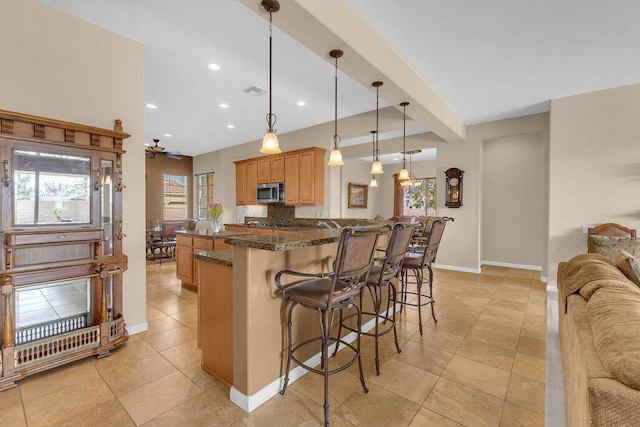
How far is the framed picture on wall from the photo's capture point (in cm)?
859

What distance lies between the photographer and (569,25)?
2.51m

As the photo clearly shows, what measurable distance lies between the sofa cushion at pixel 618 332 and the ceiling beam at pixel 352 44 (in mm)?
2203

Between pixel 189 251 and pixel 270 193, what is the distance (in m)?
2.45

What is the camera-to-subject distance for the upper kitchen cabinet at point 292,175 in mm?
5465

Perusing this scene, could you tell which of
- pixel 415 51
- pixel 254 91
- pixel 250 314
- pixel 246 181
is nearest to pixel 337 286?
pixel 250 314

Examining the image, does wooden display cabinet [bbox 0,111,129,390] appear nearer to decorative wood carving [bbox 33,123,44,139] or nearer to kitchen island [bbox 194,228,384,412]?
decorative wood carving [bbox 33,123,44,139]

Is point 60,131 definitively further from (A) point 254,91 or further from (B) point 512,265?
(B) point 512,265

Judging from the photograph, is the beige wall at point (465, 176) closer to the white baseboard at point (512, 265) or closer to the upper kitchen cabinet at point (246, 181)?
the white baseboard at point (512, 265)

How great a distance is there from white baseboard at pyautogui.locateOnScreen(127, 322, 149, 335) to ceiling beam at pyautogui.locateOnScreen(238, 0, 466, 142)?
287cm

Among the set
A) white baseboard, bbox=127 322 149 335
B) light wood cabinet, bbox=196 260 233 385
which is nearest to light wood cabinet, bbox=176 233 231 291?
white baseboard, bbox=127 322 149 335

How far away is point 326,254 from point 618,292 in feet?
5.51

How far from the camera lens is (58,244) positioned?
209 cm

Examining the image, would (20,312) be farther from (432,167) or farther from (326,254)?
(432,167)

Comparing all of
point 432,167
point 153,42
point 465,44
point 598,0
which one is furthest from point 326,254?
point 432,167
